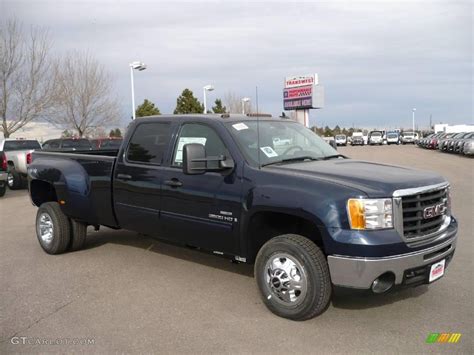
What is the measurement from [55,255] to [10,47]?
24.4m

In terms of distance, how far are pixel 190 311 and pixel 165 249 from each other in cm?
240

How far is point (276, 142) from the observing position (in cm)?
530

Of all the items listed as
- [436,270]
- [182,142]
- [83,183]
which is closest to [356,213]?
[436,270]

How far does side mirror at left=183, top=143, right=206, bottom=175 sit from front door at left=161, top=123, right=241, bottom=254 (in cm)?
28

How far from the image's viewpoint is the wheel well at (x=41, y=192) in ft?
24.1

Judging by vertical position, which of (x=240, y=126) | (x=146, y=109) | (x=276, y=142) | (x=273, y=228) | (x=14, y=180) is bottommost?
(x=14, y=180)

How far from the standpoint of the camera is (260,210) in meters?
4.56

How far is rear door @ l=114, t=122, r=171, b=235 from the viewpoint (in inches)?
220

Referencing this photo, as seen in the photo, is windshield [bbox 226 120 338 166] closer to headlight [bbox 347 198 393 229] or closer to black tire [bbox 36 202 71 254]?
headlight [bbox 347 198 393 229]

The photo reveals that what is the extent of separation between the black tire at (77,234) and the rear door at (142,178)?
1129 mm

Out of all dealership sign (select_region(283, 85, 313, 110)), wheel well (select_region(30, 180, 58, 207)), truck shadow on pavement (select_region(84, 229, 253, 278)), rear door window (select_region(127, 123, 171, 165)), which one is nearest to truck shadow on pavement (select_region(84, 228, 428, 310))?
truck shadow on pavement (select_region(84, 229, 253, 278))

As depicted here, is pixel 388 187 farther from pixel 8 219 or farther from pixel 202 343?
pixel 8 219

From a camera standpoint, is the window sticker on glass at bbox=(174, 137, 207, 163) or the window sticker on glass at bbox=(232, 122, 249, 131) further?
the window sticker on glass at bbox=(174, 137, 207, 163)

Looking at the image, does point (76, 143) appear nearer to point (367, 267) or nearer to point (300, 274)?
point (300, 274)
